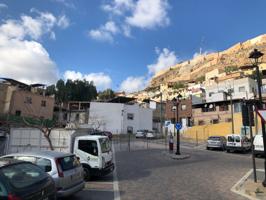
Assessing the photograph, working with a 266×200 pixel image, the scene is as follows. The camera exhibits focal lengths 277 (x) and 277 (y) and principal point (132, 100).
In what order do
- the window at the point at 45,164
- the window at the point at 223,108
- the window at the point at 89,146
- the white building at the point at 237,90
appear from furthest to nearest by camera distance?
the white building at the point at 237,90 < the window at the point at 223,108 < the window at the point at 89,146 < the window at the point at 45,164

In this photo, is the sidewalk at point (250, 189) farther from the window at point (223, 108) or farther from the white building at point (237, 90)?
the white building at point (237, 90)

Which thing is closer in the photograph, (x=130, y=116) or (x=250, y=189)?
(x=250, y=189)

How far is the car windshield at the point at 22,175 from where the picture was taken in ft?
17.1

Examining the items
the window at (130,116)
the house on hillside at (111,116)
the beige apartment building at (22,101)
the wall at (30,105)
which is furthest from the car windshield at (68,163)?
the window at (130,116)

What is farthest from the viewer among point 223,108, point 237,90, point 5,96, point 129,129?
point 237,90

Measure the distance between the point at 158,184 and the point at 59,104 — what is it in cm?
5529

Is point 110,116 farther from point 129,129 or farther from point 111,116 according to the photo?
point 129,129

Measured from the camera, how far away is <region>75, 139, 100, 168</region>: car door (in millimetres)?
12202

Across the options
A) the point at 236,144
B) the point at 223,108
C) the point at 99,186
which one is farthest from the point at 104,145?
the point at 223,108

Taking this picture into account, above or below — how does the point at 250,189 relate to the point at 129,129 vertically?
below

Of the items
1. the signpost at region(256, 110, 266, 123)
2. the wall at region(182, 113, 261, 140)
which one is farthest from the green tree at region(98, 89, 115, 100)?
the signpost at region(256, 110, 266, 123)

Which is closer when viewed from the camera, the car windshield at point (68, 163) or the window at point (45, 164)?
the window at point (45, 164)

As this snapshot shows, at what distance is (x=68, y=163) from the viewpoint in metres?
8.70

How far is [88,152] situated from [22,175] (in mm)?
6807
